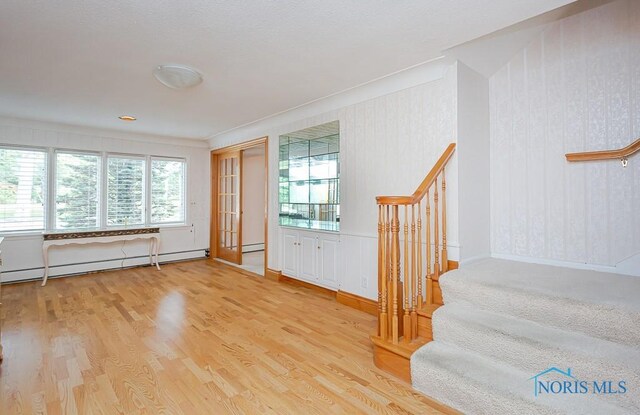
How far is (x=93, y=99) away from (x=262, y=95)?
196 cm

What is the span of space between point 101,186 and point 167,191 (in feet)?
3.41

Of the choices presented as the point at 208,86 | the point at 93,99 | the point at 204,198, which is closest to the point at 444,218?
the point at 208,86

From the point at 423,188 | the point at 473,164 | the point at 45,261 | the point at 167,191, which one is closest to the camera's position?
the point at 423,188

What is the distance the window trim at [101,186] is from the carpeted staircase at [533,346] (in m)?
5.31

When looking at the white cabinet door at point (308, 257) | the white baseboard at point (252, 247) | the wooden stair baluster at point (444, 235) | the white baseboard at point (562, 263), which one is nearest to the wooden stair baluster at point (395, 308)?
the wooden stair baluster at point (444, 235)

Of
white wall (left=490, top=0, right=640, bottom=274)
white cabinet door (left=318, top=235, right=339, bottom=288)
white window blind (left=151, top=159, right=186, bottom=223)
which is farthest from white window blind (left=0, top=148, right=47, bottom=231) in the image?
white wall (left=490, top=0, right=640, bottom=274)

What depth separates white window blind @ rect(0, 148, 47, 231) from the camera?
14.6 feet

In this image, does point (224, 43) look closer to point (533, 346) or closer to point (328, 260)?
point (328, 260)

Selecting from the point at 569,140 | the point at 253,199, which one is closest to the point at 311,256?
the point at 569,140

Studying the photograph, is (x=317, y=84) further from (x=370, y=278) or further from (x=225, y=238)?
(x=225, y=238)

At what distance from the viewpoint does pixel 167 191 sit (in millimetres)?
5949

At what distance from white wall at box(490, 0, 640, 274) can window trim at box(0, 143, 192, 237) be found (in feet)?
17.4

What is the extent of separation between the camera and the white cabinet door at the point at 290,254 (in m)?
4.27

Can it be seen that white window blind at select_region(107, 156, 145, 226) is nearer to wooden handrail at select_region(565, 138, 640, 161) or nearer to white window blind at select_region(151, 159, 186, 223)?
white window blind at select_region(151, 159, 186, 223)
